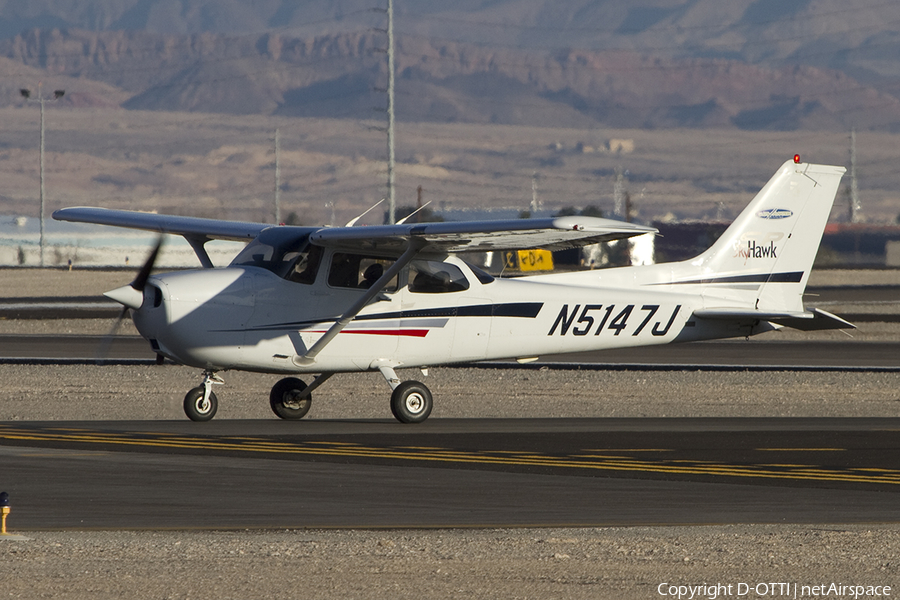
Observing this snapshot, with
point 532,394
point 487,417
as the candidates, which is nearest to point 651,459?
point 487,417

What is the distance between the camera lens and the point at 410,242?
1795cm

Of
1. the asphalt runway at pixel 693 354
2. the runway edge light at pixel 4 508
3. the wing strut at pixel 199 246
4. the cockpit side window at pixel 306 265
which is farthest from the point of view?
the asphalt runway at pixel 693 354

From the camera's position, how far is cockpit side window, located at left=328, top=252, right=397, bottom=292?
18406 millimetres

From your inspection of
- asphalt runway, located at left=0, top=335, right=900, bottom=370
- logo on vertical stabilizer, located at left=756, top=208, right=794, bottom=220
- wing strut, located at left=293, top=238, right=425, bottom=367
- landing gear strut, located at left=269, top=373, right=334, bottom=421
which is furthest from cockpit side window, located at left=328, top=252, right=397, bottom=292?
asphalt runway, located at left=0, top=335, right=900, bottom=370

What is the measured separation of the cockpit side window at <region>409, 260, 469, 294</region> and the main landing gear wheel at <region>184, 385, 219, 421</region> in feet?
10.00

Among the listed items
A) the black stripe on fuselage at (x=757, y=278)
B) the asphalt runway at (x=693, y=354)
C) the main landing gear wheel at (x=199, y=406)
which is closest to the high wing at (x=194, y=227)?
the main landing gear wheel at (x=199, y=406)

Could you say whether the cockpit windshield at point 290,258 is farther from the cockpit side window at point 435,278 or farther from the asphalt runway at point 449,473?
the asphalt runway at point 449,473

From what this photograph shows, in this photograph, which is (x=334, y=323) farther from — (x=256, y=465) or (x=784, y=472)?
(x=784, y=472)

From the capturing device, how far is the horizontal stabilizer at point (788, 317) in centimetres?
1953

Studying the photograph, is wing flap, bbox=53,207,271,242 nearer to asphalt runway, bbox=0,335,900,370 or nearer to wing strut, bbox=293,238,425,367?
wing strut, bbox=293,238,425,367

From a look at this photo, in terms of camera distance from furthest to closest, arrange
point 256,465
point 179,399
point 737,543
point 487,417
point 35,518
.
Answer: point 179,399 → point 487,417 → point 256,465 → point 35,518 → point 737,543

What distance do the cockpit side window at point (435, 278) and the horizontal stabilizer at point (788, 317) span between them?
3.69 metres

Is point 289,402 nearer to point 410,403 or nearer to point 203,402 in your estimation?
point 203,402

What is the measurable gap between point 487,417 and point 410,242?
3.59 metres
